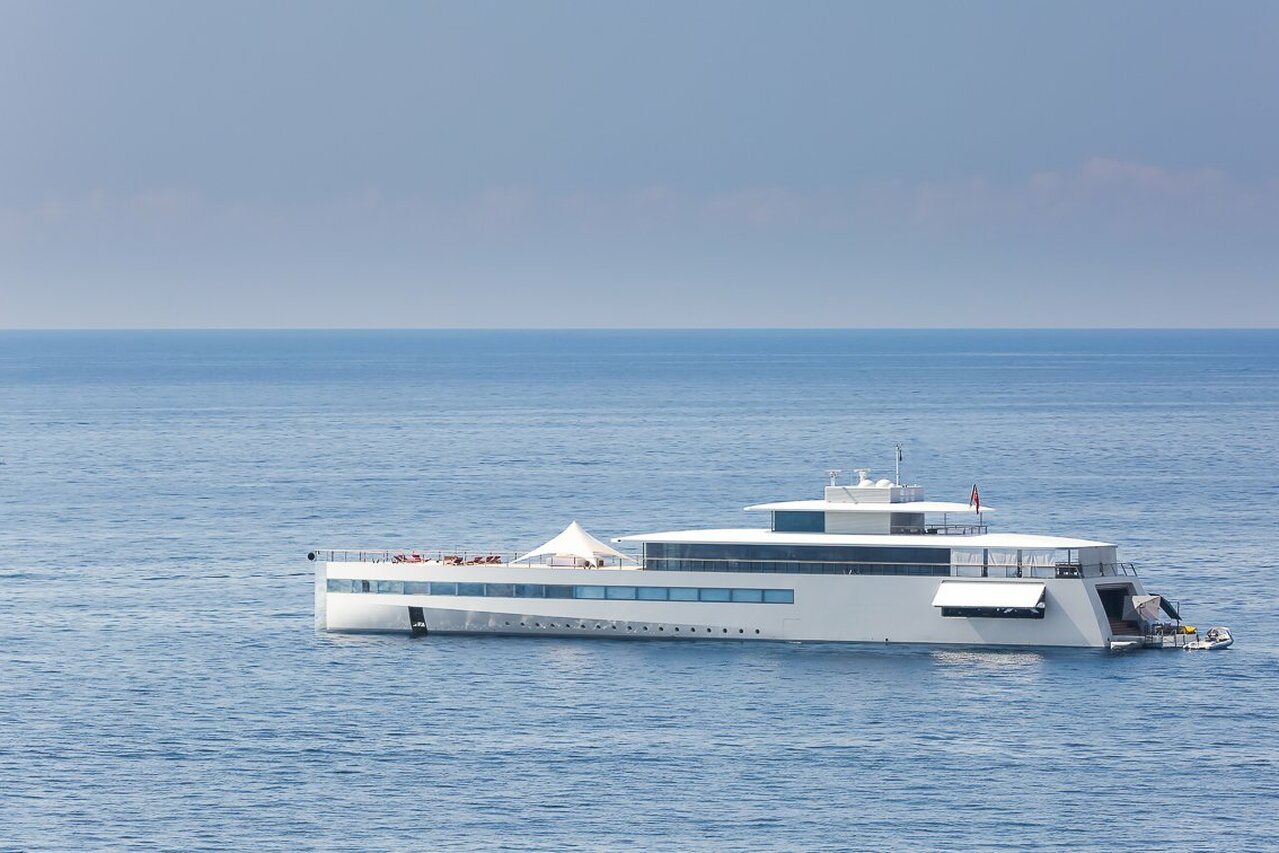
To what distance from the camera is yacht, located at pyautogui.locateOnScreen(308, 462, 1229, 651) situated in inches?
3474

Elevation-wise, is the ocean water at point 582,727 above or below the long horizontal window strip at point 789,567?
below

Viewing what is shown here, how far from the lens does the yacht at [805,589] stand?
8825cm

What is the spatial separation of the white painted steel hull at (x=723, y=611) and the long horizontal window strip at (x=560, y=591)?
0.19m

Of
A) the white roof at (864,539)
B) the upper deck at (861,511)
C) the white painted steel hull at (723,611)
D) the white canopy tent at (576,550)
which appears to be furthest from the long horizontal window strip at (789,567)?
the white canopy tent at (576,550)

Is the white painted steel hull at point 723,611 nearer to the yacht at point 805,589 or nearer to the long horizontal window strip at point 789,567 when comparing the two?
the yacht at point 805,589

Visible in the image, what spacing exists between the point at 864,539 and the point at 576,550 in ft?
43.3

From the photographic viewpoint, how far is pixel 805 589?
296 feet

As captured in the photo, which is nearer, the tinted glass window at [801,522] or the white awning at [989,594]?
the white awning at [989,594]

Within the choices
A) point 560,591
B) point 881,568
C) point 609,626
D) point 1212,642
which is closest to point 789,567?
point 881,568

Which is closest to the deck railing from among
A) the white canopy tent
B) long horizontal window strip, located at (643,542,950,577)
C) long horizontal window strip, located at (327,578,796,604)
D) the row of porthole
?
long horizontal window strip, located at (643,542,950,577)

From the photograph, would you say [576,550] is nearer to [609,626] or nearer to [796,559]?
[609,626]

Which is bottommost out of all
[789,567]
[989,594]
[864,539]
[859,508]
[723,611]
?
[723,611]

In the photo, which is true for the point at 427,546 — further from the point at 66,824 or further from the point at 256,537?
the point at 66,824

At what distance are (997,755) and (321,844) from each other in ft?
75.9
